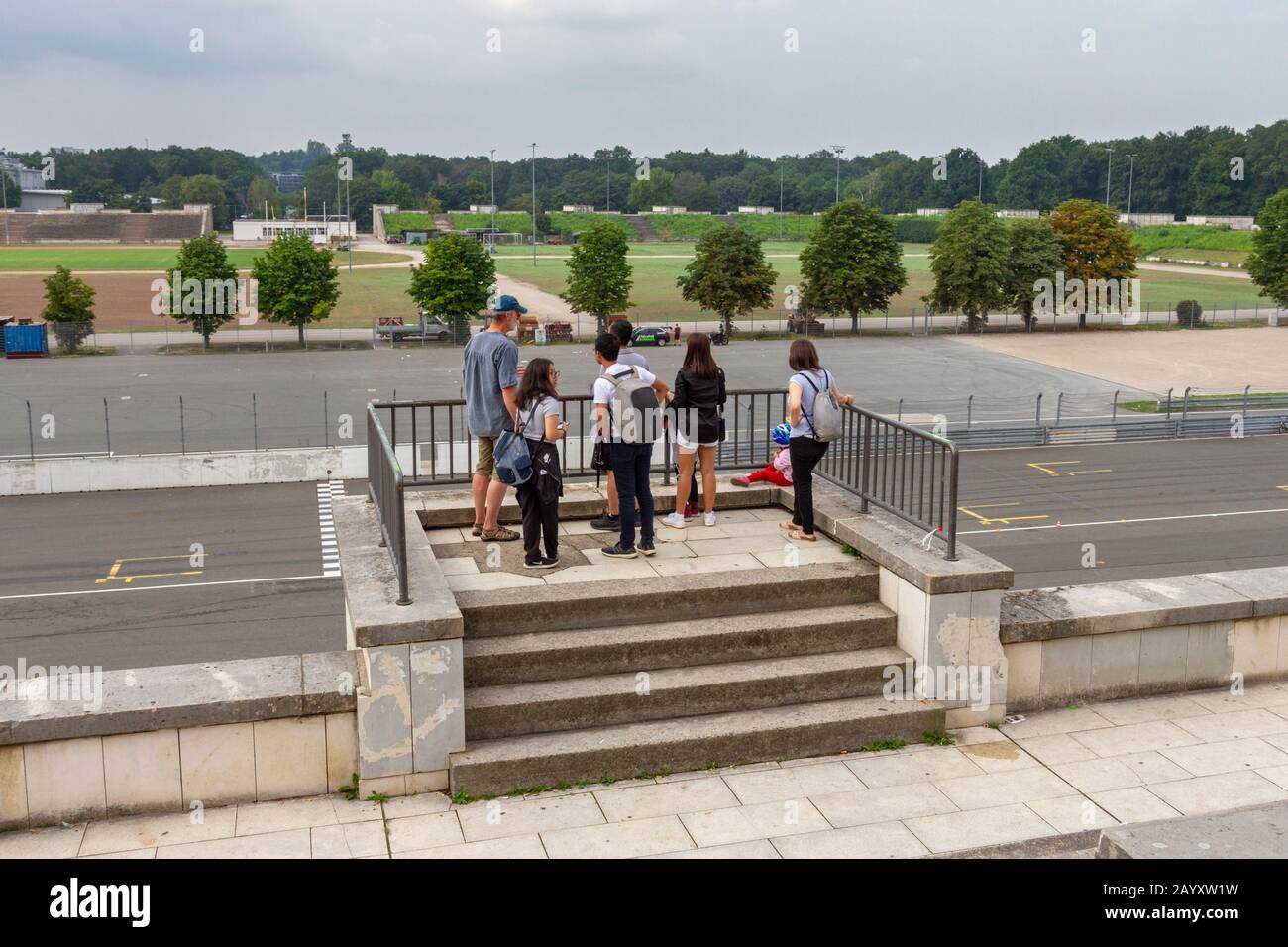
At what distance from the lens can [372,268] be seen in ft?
444

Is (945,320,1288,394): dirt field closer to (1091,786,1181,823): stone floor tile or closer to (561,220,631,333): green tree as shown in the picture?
(561,220,631,333): green tree

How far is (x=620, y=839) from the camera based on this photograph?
261 inches

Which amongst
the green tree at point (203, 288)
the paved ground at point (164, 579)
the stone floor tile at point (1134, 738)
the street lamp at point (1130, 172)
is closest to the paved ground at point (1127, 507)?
the paved ground at point (164, 579)

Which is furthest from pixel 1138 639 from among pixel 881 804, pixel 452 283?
pixel 452 283

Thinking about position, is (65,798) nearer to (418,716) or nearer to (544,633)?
(418,716)

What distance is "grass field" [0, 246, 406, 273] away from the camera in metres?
136

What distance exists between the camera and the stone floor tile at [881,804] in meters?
6.91

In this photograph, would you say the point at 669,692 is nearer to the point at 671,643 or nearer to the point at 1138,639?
the point at 671,643

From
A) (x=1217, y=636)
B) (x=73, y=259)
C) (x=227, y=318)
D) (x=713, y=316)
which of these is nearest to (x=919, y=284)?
(x=713, y=316)

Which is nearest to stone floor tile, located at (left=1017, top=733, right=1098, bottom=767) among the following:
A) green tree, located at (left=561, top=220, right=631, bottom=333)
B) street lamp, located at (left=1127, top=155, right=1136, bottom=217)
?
green tree, located at (left=561, top=220, right=631, bottom=333)

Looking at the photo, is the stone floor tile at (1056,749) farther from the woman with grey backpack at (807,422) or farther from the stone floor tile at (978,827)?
the woman with grey backpack at (807,422)

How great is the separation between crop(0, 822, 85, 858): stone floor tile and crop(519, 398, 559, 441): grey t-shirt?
398 cm

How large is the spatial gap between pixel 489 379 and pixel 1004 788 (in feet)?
16.0

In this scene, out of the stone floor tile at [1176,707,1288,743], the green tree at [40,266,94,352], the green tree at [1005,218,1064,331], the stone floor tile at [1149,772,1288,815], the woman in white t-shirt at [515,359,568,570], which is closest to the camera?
the stone floor tile at [1149,772,1288,815]
